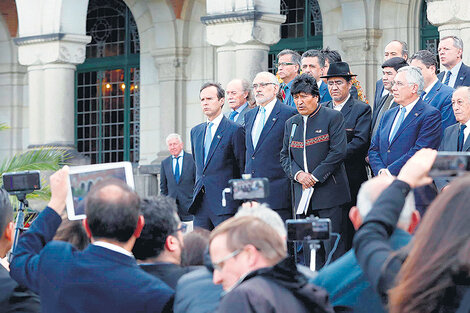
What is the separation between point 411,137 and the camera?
27.8ft

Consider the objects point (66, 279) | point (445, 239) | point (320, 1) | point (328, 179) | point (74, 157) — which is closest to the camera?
point (445, 239)

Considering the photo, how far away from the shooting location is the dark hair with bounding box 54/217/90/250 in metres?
5.12

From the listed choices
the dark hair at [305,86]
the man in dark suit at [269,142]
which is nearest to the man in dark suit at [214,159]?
the man in dark suit at [269,142]

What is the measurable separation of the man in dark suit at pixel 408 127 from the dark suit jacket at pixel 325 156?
0.37 meters

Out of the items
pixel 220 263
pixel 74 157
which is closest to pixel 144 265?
pixel 220 263

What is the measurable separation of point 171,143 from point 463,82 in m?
4.82

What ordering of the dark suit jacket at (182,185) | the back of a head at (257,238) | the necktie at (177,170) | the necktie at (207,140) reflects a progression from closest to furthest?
the back of a head at (257,238), the necktie at (207,140), the dark suit jacket at (182,185), the necktie at (177,170)

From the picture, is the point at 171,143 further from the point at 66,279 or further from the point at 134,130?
the point at 66,279

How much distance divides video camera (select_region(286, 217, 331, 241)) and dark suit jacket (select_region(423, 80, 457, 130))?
496 cm

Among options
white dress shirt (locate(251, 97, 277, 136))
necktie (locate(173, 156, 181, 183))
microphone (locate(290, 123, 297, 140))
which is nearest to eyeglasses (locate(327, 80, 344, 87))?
white dress shirt (locate(251, 97, 277, 136))

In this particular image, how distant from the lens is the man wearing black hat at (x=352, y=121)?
9109 mm

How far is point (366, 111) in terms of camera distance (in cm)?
923

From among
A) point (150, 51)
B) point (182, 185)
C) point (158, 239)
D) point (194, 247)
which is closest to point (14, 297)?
point (158, 239)

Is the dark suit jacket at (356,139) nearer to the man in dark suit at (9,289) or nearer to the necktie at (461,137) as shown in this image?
the necktie at (461,137)
